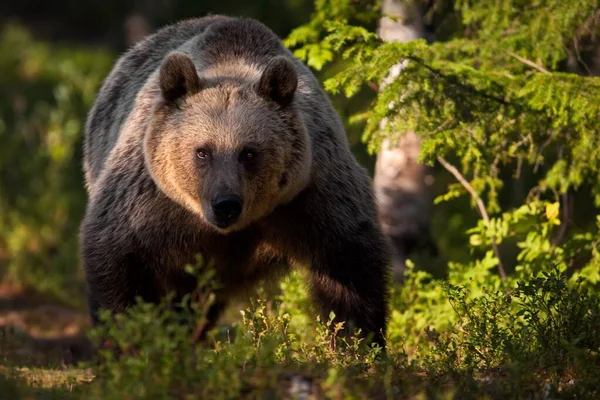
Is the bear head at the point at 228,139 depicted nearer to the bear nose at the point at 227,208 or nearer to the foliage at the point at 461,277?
the bear nose at the point at 227,208

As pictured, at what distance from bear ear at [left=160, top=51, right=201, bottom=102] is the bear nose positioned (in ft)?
3.05

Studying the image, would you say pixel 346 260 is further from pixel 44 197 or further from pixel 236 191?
pixel 44 197

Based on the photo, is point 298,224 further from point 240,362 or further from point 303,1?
point 303,1

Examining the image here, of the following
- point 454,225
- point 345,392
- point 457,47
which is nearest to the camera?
point 345,392

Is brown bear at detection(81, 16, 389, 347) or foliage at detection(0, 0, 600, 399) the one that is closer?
foliage at detection(0, 0, 600, 399)

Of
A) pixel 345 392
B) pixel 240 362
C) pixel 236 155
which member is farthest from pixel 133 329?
pixel 236 155

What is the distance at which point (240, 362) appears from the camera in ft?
14.5

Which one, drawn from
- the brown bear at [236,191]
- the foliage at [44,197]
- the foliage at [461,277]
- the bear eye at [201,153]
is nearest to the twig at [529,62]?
the foliage at [461,277]

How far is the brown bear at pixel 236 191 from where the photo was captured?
19.6 feet

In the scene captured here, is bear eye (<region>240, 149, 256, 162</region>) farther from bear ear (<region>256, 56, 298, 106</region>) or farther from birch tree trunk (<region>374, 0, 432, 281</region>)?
birch tree trunk (<region>374, 0, 432, 281</region>)

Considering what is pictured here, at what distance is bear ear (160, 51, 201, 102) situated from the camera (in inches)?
236

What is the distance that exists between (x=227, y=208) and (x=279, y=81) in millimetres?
1030

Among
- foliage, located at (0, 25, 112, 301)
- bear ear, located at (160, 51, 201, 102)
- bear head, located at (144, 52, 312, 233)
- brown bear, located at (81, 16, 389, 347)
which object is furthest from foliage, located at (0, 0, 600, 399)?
foliage, located at (0, 25, 112, 301)

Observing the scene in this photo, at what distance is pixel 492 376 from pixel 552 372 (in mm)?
296
